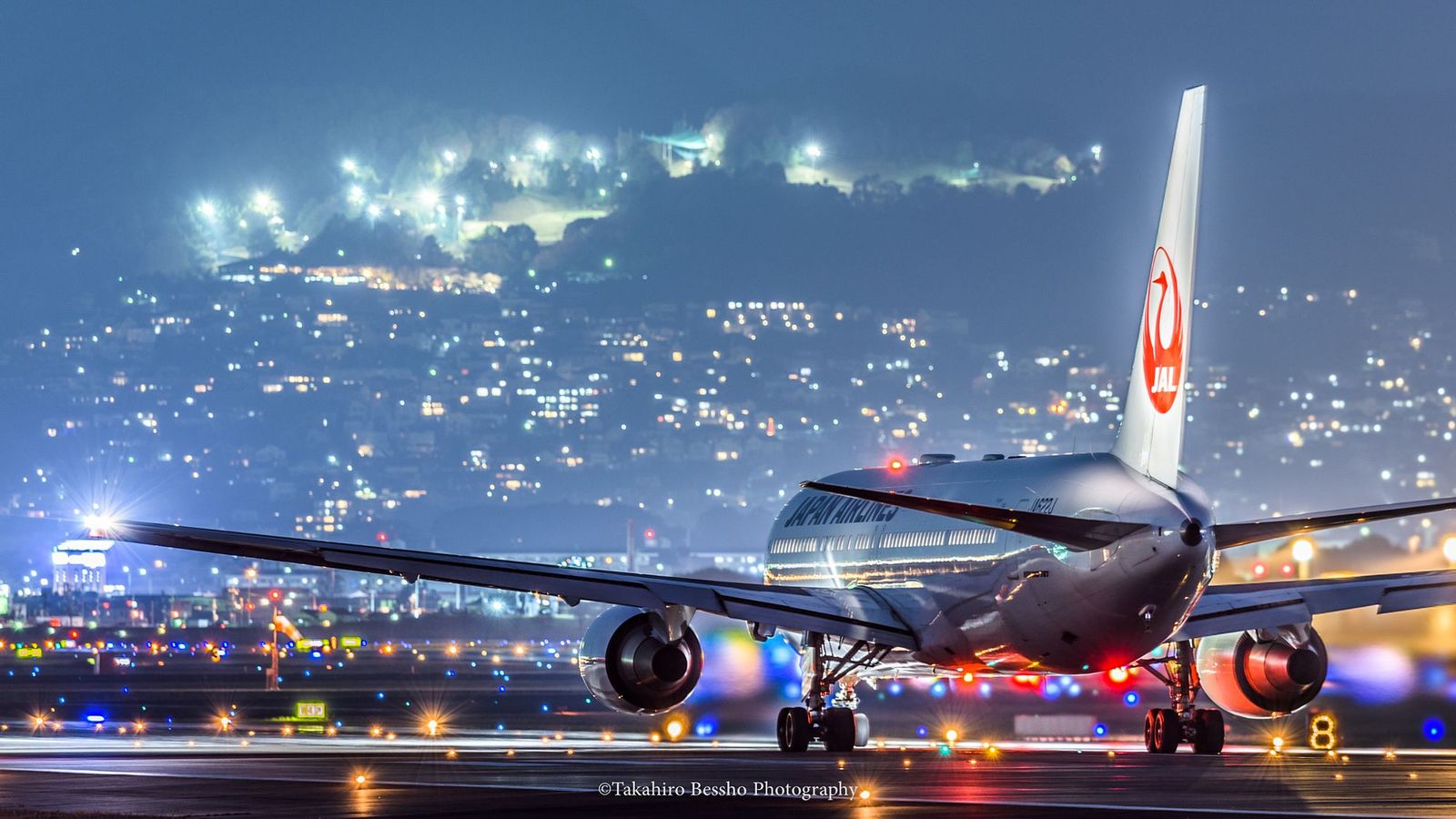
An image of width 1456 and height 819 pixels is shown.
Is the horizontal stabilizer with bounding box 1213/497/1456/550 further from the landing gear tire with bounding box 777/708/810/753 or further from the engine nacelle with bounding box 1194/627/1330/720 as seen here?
the landing gear tire with bounding box 777/708/810/753

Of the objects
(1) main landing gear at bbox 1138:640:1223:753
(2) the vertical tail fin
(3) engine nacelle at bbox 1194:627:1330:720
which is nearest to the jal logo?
(2) the vertical tail fin

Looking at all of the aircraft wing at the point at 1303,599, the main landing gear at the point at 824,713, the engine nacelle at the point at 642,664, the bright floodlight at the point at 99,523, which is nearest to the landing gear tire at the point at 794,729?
the main landing gear at the point at 824,713

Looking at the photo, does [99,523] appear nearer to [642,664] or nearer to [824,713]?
[642,664]

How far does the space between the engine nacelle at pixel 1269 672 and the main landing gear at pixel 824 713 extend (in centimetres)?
536

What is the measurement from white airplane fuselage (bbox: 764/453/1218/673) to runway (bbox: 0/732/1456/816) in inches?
63.2

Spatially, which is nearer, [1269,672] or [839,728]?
[839,728]

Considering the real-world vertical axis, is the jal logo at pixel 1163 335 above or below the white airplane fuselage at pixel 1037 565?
above

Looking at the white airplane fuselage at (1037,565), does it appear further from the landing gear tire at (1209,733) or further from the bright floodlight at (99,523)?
the bright floodlight at (99,523)

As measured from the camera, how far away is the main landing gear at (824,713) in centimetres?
3519

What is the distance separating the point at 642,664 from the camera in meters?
33.9

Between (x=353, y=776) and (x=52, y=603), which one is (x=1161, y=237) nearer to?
(x=353, y=776)

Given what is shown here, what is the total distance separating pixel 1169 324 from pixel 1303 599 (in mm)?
7197

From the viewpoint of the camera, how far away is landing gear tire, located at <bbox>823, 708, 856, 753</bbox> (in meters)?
35.3

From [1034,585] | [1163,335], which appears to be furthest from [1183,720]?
[1163,335]
